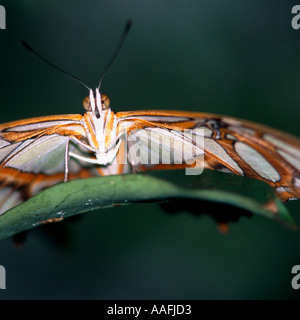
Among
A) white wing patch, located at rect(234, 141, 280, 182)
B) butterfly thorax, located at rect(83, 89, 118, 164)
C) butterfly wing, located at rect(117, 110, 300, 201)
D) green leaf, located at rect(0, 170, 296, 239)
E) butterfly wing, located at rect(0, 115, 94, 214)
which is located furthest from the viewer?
butterfly thorax, located at rect(83, 89, 118, 164)

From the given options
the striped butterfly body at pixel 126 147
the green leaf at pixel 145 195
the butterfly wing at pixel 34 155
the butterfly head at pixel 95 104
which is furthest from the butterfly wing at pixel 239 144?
the green leaf at pixel 145 195

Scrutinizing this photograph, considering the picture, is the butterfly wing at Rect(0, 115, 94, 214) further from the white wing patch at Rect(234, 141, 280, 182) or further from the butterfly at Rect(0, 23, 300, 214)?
the white wing patch at Rect(234, 141, 280, 182)

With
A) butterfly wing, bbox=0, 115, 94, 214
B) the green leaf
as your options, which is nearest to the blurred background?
butterfly wing, bbox=0, 115, 94, 214

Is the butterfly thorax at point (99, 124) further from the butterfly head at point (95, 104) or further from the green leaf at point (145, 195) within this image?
Answer: the green leaf at point (145, 195)

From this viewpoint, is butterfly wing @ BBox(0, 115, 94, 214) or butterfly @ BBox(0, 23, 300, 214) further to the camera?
butterfly wing @ BBox(0, 115, 94, 214)

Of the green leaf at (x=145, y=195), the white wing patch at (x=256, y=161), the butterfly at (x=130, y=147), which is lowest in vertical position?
the green leaf at (x=145, y=195)

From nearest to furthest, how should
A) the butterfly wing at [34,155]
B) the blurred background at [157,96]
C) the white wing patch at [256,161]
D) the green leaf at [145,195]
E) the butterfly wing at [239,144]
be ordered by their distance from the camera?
the green leaf at [145,195] → the butterfly wing at [239,144] → the white wing patch at [256,161] → the butterfly wing at [34,155] → the blurred background at [157,96]
